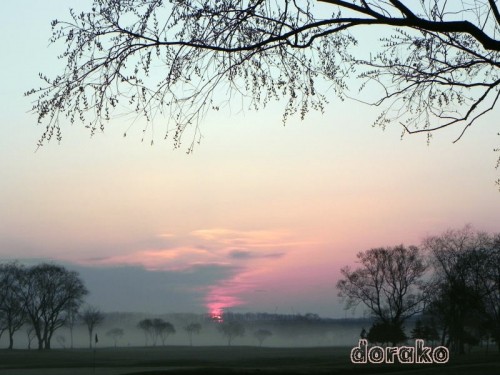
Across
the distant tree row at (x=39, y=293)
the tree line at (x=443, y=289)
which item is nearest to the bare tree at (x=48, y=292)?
A: the distant tree row at (x=39, y=293)

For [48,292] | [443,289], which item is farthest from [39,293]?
[443,289]

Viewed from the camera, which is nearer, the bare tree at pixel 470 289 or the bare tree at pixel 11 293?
the bare tree at pixel 470 289

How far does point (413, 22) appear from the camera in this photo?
33.2ft

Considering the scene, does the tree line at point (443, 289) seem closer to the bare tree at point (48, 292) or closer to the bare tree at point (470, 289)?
the bare tree at point (470, 289)

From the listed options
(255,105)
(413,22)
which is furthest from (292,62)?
(413,22)

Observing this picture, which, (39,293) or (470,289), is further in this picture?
(39,293)

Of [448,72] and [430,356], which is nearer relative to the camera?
[448,72]

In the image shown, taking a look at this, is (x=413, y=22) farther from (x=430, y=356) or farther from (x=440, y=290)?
(x=440, y=290)

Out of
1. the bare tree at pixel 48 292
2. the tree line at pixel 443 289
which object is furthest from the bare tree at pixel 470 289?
the bare tree at pixel 48 292

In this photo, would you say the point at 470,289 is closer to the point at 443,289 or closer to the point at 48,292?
the point at 443,289

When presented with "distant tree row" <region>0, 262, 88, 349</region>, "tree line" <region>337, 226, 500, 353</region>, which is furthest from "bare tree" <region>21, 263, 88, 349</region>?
"tree line" <region>337, 226, 500, 353</region>

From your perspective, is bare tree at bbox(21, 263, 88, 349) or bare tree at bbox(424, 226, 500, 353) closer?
bare tree at bbox(424, 226, 500, 353)

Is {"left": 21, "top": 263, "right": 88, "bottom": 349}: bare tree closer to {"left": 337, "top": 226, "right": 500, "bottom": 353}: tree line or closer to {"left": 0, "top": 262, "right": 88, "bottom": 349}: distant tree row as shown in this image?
{"left": 0, "top": 262, "right": 88, "bottom": 349}: distant tree row

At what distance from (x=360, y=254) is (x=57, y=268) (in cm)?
6475
